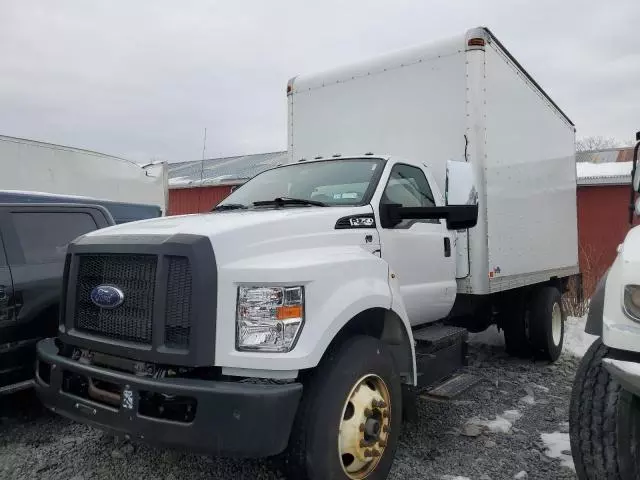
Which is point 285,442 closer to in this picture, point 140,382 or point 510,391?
point 140,382

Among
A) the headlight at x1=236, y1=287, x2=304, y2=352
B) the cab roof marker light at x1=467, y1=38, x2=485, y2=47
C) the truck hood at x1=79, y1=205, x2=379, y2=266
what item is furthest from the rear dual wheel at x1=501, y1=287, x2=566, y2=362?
the headlight at x1=236, y1=287, x2=304, y2=352

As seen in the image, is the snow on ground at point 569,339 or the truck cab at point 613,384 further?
the snow on ground at point 569,339

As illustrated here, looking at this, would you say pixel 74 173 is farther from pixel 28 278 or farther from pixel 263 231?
pixel 263 231

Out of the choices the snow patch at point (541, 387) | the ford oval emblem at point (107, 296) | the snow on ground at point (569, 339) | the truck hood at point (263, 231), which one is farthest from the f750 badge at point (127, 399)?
the snow on ground at point (569, 339)

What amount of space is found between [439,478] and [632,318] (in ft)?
5.73

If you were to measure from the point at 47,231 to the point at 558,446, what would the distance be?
14.7ft

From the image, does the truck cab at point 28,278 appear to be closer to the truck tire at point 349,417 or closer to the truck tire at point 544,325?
the truck tire at point 349,417

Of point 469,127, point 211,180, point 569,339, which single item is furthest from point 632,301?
point 211,180

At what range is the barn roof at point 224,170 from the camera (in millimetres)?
18202

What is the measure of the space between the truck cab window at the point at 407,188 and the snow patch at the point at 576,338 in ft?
12.7

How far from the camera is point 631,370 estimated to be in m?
2.14

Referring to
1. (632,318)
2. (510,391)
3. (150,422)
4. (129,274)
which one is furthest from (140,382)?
(510,391)

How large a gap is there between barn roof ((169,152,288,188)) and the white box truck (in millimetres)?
12349

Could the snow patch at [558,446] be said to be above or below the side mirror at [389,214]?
below
